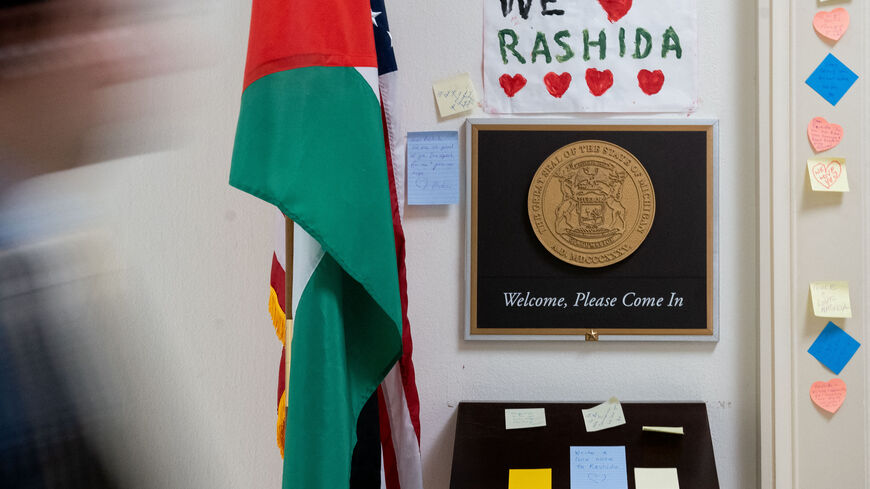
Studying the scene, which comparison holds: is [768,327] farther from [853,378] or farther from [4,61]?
[4,61]

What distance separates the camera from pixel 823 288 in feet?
3.69

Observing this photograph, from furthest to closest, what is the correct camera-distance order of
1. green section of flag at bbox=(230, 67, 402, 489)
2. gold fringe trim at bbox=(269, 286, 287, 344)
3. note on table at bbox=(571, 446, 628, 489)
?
note on table at bbox=(571, 446, 628, 489), gold fringe trim at bbox=(269, 286, 287, 344), green section of flag at bbox=(230, 67, 402, 489)

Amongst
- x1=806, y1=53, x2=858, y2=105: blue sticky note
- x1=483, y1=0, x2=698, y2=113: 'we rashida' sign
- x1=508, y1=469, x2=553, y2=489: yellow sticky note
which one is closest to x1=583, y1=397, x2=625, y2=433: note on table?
x1=508, y1=469, x2=553, y2=489: yellow sticky note

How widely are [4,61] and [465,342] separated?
3.38 ft

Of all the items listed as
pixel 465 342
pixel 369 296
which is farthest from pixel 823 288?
pixel 369 296

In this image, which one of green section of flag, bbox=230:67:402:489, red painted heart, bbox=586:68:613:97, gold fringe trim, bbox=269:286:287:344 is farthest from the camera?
red painted heart, bbox=586:68:613:97

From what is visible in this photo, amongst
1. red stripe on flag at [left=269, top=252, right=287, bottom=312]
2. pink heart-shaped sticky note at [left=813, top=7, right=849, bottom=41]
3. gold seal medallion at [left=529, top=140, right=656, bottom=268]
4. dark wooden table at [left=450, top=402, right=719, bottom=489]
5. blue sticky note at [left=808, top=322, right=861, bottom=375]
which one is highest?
pink heart-shaped sticky note at [left=813, top=7, right=849, bottom=41]

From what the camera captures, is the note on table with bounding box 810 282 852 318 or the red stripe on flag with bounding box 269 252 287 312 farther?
the note on table with bounding box 810 282 852 318

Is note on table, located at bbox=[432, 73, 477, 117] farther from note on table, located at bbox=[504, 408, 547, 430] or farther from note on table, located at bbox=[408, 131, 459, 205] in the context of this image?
note on table, located at bbox=[504, 408, 547, 430]

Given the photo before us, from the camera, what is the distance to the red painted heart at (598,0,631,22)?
1188 millimetres

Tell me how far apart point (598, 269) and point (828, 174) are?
1.61 feet

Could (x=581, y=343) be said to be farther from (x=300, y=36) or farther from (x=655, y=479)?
(x=300, y=36)

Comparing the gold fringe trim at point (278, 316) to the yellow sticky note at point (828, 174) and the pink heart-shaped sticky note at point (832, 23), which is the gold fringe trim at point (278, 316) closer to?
the yellow sticky note at point (828, 174)

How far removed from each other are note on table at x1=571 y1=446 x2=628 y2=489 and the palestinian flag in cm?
50
